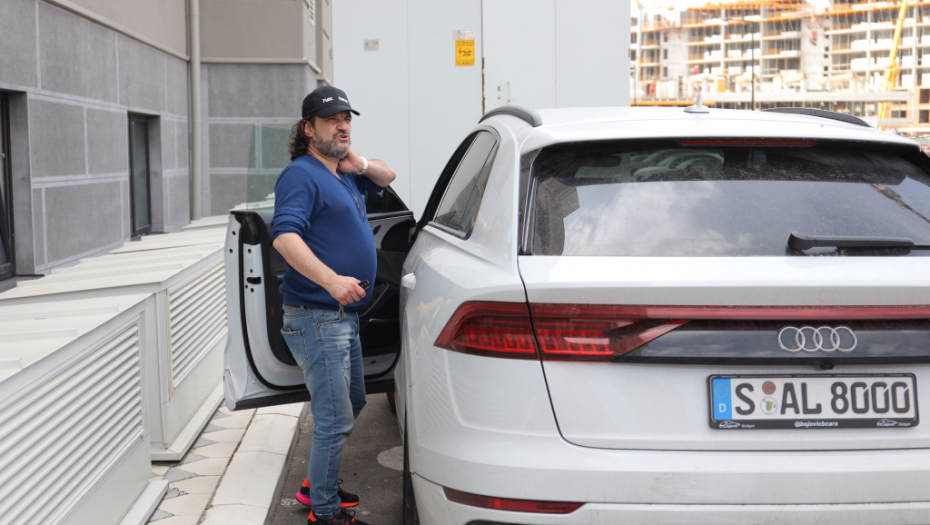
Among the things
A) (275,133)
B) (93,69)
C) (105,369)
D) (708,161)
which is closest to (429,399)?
(708,161)

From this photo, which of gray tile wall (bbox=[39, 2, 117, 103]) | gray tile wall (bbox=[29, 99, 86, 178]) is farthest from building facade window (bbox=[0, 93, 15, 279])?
gray tile wall (bbox=[39, 2, 117, 103])

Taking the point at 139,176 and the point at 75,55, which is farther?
the point at 139,176

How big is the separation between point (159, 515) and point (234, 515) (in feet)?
1.07

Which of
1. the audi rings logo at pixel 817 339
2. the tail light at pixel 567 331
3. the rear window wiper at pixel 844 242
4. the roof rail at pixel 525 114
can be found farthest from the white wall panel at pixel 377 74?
the audi rings logo at pixel 817 339

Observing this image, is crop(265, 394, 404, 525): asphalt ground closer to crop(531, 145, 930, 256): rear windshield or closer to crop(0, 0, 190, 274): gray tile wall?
crop(531, 145, 930, 256): rear windshield

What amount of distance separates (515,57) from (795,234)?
4.92 meters

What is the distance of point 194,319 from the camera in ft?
14.9

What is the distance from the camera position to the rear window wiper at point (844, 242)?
2.06 meters

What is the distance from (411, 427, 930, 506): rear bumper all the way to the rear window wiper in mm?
508

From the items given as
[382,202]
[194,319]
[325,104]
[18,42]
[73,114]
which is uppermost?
[18,42]

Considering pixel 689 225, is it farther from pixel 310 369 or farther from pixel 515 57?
pixel 515 57

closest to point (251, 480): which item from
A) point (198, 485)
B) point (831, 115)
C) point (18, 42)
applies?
point (198, 485)

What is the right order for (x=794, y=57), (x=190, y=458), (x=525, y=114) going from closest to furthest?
(x=525, y=114) → (x=190, y=458) → (x=794, y=57)

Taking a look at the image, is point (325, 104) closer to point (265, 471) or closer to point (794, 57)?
point (265, 471)
